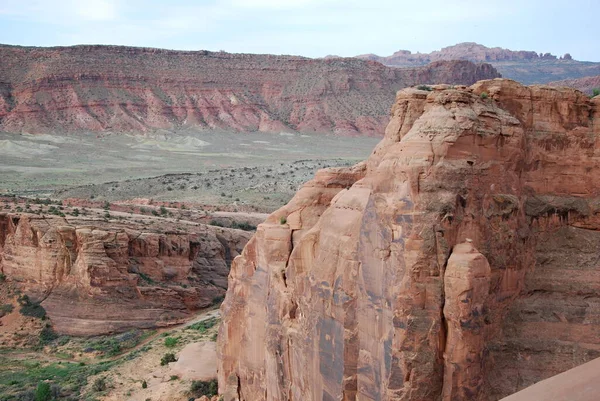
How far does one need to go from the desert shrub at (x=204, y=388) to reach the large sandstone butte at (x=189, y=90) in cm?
12184

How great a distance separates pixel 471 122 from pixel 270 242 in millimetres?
6901

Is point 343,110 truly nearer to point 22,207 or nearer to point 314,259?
point 22,207

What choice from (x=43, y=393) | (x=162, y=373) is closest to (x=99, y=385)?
(x=43, y=393)

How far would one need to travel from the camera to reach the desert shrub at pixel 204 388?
24.6m

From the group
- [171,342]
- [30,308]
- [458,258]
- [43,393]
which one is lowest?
[30,308]

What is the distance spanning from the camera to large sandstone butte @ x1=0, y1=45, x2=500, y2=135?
5640 inches

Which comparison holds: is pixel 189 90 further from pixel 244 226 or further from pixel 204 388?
pixel 204 388

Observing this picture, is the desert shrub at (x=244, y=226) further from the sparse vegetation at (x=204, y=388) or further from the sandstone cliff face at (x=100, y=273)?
the sparse vegetation at (x=204, y=388)

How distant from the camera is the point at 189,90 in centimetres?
15562

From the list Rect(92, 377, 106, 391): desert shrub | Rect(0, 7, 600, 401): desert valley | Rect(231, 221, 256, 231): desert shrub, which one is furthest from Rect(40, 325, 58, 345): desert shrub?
Rect(231, 221, 256, 231): desert shrub

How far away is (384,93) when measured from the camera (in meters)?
166

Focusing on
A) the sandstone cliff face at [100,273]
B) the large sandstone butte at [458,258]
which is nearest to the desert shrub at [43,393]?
the sandstone cliff face at [100,273]

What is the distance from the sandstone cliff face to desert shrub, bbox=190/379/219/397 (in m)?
14.8

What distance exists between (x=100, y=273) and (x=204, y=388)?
1668 centimetres
